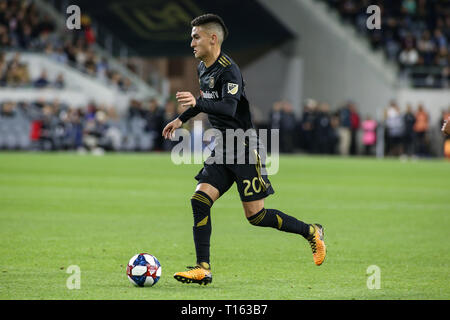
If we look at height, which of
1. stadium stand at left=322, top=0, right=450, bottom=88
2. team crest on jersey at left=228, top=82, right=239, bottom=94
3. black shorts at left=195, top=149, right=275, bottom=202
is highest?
stadium stand at left=322, top=0, right=450, bottom=88

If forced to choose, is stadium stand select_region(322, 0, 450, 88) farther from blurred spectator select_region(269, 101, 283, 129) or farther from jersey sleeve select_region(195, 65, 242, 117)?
jersey sleeve select_region(195, 65, 242, 117)

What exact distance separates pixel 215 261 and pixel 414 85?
102 feet

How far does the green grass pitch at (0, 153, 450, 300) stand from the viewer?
24.3ft

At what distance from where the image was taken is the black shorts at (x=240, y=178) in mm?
7805

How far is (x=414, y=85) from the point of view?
3862cm

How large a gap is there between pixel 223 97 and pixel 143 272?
1.71m

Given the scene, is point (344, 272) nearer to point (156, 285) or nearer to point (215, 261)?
point (215, 261)

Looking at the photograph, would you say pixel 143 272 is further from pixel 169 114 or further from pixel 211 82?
pixel 169 114

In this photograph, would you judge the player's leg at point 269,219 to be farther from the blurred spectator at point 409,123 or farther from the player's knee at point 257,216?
the blurred spectator at point 409,123

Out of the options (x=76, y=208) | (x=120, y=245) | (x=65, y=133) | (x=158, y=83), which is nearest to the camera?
(x=120, y=245)

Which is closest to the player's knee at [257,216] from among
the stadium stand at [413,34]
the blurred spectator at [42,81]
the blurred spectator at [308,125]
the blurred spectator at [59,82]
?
the blurred spectator at [308,125]

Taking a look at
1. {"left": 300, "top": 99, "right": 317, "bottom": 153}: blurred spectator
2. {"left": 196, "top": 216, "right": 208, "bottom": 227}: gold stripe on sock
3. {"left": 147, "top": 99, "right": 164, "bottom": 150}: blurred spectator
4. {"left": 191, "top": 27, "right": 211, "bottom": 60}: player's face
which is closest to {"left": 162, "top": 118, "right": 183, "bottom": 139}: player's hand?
{"left": 191, "top": 27, "right": 211, "bottom": 60}: player's face

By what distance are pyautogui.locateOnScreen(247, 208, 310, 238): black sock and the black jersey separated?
2.78 feet

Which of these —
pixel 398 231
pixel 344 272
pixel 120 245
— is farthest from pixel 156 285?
pixel 398 231
